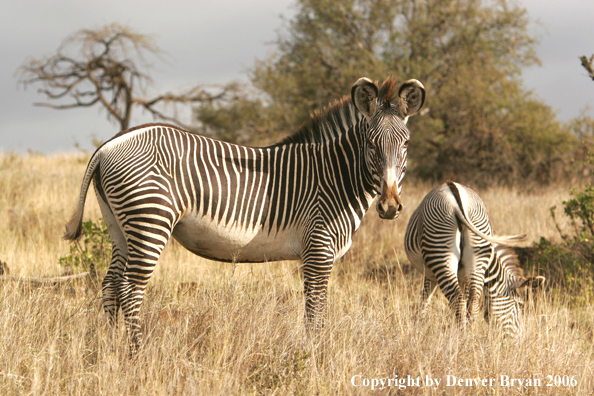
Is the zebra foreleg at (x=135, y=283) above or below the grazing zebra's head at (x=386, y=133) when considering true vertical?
below

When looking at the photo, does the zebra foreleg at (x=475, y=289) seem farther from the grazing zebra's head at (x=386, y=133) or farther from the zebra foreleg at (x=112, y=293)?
the zebra foreleg at (x=112, y=293)

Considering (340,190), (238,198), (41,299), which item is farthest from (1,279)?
(340,190)

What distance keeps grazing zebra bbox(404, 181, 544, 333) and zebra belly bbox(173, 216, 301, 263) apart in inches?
78.3

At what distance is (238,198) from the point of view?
430 cm

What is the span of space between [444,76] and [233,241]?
66.8 ft

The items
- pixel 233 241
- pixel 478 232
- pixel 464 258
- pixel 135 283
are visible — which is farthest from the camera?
pixel 464 258

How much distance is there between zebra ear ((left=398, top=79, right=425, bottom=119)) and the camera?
4379 millimetres

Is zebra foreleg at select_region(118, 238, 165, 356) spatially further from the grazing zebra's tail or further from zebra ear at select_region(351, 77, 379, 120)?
the grazing zebra's tail

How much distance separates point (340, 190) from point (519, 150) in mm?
16392

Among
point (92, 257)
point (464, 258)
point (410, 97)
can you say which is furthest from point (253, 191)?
point (92, 257)

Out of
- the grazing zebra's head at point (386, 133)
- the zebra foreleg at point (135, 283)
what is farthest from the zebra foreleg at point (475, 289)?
the zebra foreleg at point (135, 283)

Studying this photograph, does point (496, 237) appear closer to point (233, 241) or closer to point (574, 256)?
point (233, 241)

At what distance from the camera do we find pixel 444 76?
73.6ft

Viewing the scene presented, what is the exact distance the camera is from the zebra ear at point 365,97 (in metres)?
4.36
